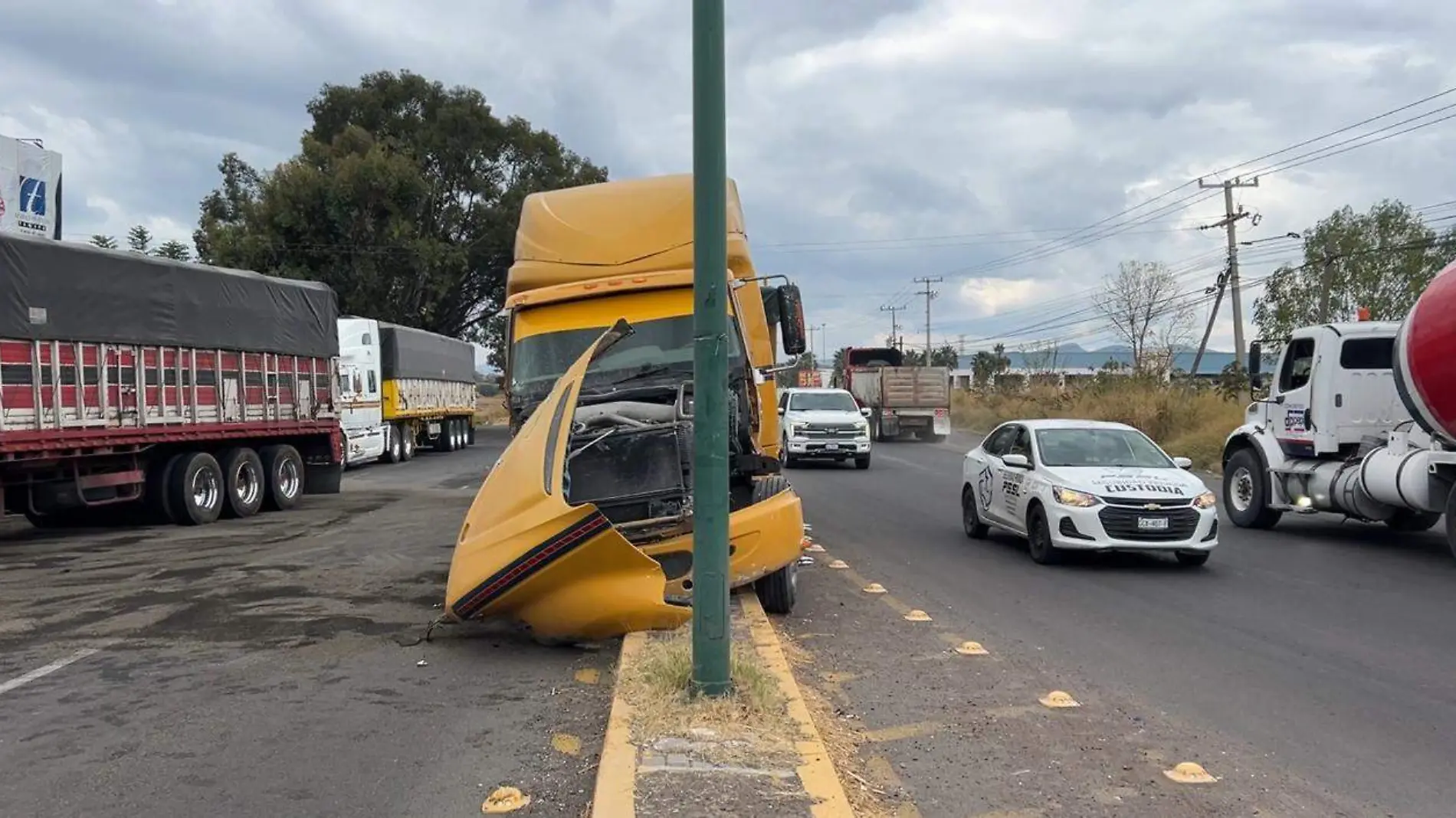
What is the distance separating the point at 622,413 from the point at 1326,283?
38.4 m

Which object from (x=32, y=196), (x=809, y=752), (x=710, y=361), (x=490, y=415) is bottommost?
(x=809, y=752)

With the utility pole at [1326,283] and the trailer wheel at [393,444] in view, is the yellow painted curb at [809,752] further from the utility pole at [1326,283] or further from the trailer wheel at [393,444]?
the utility pole at [1326,283]

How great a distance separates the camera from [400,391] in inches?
1213

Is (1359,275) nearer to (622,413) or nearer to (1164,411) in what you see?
(1164,411)

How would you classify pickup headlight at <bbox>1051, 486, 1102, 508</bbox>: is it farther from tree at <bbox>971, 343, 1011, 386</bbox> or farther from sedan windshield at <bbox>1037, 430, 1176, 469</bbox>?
tree at <bbox>971, 343, 1011, 386</bbox>

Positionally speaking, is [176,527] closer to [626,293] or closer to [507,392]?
[507,392]

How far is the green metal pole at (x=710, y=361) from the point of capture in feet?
17.6

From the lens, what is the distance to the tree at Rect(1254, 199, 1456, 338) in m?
42.1

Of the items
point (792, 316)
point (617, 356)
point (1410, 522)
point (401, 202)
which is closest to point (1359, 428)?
point (1410, 522)

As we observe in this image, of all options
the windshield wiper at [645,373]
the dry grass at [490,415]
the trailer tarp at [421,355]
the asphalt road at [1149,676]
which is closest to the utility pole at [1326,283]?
the trailer tarp at [421,355]

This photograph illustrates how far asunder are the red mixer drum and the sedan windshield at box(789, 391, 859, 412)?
569 inches

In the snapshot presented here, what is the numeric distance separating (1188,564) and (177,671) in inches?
351

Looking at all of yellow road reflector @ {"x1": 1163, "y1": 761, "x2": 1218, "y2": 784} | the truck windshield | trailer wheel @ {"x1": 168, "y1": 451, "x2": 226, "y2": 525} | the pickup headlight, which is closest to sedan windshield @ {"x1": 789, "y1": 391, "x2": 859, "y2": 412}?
trailer wheel @ {"x1": 168, "y1": 451, "x2": 226, "y2": 525}

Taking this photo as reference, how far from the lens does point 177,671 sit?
22.5ft
